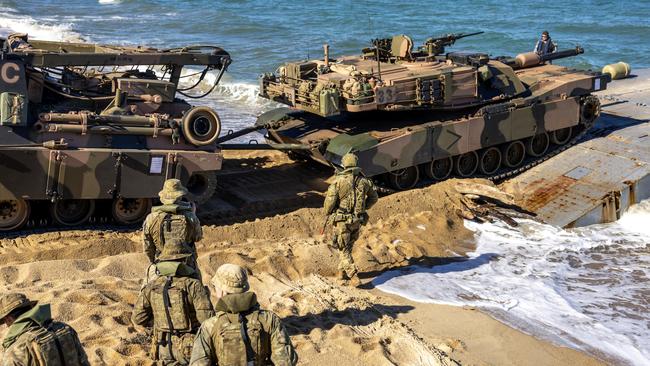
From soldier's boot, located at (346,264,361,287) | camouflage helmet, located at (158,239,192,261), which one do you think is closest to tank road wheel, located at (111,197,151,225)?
soldier's boot, located at (346,264,361,287)

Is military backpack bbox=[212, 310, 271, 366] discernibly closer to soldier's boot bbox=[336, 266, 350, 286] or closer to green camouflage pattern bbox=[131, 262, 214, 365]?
green camouflage pattern bbox=[131, 262, 214, 365]

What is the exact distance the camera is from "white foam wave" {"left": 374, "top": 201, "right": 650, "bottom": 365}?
932 cm

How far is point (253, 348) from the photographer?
5117 mm

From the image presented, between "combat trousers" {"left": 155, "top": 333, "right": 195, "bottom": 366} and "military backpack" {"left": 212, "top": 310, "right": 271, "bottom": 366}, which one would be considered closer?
"military backpack" {"left": 212, "top": 310, "right": 271, "bottom": 366}

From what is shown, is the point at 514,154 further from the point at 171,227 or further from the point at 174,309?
the point at 174,309

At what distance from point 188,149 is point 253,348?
7103 mm

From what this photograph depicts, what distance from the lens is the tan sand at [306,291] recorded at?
802 centimetres

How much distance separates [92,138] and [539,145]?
28.8ft

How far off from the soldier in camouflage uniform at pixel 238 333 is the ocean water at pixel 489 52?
4.79 metres

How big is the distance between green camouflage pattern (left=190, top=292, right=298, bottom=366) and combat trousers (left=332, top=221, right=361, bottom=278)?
4696 mm

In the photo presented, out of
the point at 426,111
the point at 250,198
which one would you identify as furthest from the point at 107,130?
the point at 426,111

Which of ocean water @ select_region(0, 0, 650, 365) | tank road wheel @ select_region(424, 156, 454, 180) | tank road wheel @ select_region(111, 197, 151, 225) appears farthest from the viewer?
tank road wheel @ select_region(424, 156, 454, 180)

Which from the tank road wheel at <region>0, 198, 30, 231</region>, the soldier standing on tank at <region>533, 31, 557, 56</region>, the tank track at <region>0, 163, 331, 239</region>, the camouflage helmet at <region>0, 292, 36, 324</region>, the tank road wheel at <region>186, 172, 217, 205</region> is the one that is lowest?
the tank track at <region>0, 163, 331, 239</region>

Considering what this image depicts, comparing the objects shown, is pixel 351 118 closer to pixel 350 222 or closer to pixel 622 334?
pixel 350 222
